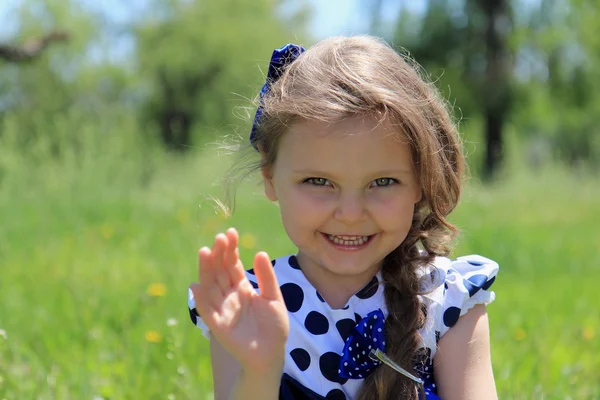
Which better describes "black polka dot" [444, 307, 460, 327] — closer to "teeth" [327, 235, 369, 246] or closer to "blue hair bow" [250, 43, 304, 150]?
"teeth" [327, 235, 369, 246]

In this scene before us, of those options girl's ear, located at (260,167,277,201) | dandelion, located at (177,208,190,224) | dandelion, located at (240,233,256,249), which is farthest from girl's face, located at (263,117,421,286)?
dandelion, located at (177,208,190,224)

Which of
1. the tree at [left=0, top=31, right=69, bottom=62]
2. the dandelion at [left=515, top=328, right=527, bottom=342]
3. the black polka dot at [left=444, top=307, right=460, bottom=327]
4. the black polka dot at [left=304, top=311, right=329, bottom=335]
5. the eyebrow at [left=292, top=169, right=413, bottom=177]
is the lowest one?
the tree at [left=0, top=31, right=69, bottom=62]

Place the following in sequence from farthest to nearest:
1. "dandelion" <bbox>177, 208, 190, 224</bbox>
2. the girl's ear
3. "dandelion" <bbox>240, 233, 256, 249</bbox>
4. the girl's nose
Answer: "dandelion" <bbox>177, 208, 190, 224</bbox>
"dandelion" <bbox>240, 233, 256, 249</bbox>
the girl's ear
the girl's nose

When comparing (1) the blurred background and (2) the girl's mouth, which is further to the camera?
(1) the blurred background

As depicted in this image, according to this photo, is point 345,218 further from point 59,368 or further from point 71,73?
point 71,73

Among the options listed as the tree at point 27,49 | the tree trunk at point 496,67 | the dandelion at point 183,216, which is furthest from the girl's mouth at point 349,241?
the tree trunk at point 496,67

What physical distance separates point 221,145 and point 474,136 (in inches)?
785

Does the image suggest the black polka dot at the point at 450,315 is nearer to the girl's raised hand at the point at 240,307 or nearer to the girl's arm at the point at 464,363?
the girl's arm at the point at 464,363

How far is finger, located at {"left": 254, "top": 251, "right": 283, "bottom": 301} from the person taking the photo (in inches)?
54.2

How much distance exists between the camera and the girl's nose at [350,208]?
1550 mm

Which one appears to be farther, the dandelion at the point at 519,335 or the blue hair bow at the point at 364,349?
the dandelion at the point at 519,335

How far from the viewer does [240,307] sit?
141cm

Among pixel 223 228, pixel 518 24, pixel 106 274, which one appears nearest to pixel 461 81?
pixel 518 24

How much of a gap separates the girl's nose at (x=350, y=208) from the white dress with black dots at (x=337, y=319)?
234 millimetres
